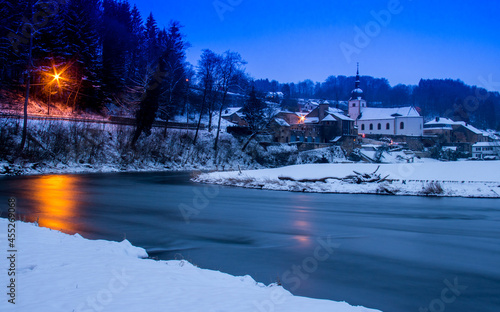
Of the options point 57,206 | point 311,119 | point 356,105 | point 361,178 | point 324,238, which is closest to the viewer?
point 324,238

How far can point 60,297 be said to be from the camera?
4648mm

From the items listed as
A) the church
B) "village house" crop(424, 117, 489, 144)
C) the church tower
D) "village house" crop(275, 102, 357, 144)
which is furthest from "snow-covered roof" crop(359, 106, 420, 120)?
"village house" crop(275, 102, 357, 144)

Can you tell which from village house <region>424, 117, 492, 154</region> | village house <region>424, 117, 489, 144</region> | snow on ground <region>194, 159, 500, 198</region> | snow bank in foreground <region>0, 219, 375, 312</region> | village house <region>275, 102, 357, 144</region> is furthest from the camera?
village house <region>424, 117, 489, 144</region>

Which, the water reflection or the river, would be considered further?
the water reflection

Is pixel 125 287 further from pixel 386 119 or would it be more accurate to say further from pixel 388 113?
pixel 388 113

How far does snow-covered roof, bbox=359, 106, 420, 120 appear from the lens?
297ft

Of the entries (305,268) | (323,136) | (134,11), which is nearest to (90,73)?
(134,11)

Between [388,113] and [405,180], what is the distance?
2839 inches

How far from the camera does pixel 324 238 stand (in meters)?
11.1

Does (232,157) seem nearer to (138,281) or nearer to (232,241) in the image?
(232,241)

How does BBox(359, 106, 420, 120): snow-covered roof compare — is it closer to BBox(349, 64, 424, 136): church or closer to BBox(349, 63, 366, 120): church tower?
BBox(349, 64, 424, 136): church

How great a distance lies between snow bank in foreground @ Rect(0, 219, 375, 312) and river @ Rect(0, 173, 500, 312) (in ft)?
3.85

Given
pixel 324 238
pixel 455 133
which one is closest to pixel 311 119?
pixel 455 133

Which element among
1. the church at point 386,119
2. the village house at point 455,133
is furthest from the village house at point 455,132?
the church at point 386,119
